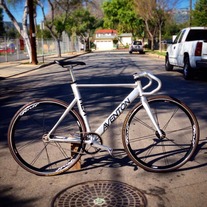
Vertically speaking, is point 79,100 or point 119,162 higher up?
point 79,100

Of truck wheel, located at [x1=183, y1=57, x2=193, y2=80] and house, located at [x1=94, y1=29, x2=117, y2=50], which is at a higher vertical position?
truck wheel, located at [x1=183, y1=57, x2=193, y2=80]

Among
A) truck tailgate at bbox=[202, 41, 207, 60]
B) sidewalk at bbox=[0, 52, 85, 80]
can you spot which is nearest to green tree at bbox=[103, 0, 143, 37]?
sidewalk at bbox=[0, 52, 85, 80]

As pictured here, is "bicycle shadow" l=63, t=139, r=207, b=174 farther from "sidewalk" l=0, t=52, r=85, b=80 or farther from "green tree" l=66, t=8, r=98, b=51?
"green tree" l=66, t=8, r=98, b=51

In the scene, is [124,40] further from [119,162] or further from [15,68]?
[119,162]

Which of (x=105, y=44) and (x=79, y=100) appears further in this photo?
(x=105, y=44)

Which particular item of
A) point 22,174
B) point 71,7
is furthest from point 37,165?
point 71,7

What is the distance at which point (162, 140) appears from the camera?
15.4ft

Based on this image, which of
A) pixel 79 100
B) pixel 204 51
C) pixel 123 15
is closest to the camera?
pixel 79 100

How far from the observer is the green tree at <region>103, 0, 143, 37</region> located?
224ft

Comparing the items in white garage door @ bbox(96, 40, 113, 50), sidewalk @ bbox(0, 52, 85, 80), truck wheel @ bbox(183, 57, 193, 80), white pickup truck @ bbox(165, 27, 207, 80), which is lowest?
white garage door @ bbox(96, 40, 113, 50)

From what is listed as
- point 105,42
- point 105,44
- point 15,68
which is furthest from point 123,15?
point 15,68

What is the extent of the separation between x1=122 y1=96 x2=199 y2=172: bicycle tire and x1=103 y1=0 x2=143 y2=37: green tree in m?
61.5

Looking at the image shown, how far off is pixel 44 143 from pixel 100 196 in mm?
1084

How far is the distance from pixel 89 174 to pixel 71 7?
40949mm
